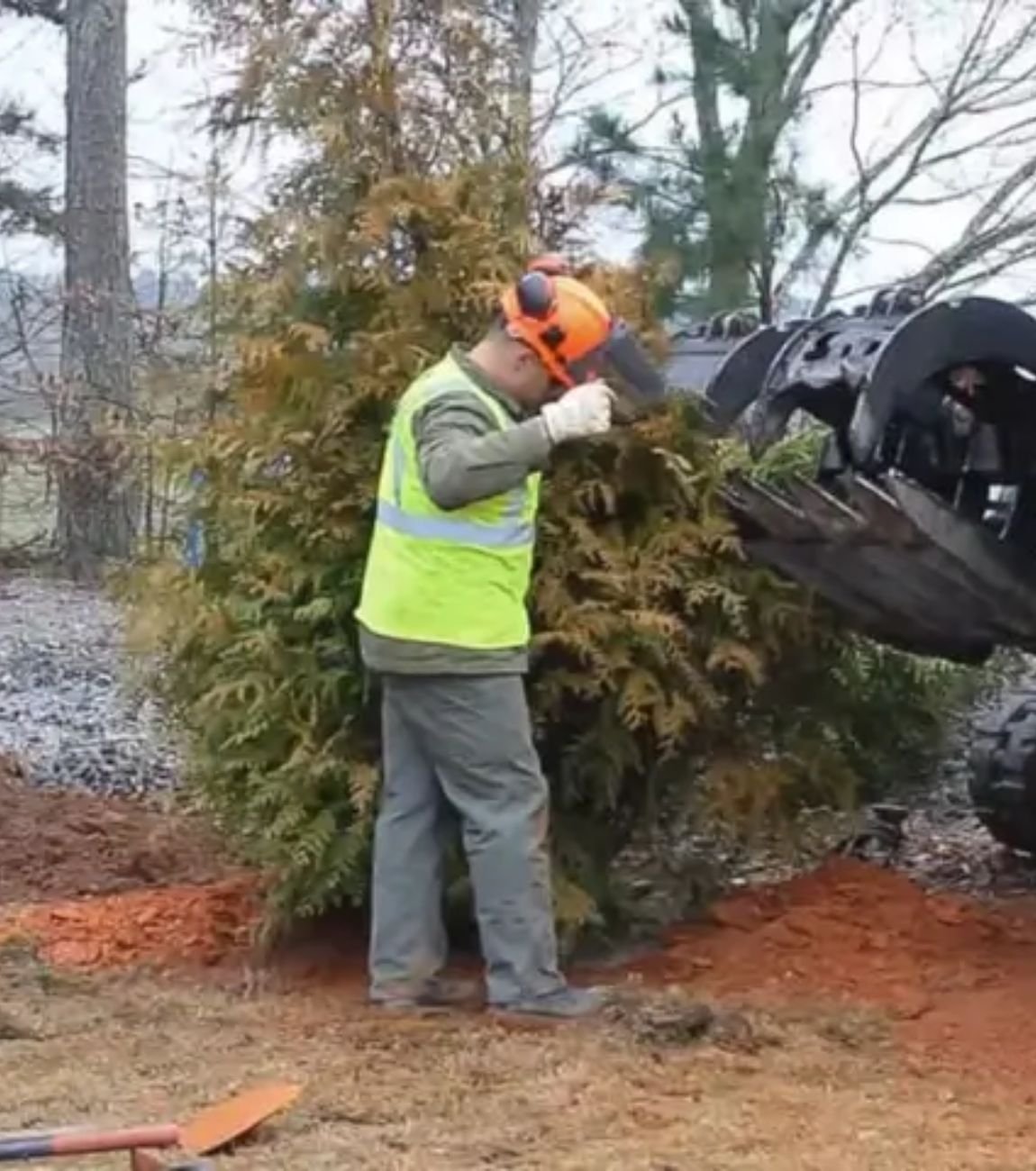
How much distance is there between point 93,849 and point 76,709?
3.67m

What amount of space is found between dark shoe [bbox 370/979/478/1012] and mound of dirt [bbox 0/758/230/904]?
1.55 meters

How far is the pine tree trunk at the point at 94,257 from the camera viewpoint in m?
20.4

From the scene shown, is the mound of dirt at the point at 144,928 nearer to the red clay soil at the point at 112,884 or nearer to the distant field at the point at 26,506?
the red clay soil at the point at 112,884

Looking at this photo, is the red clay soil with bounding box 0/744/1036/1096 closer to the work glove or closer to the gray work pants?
the gray work pants

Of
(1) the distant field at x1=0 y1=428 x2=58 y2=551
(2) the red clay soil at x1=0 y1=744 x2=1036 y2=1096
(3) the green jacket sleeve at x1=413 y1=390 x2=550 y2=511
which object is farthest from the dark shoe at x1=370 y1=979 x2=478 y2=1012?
(1) the distant field at x1=0 y1=428 x2=58 y2=551

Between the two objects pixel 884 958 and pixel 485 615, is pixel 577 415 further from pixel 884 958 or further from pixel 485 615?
pixel 884 958

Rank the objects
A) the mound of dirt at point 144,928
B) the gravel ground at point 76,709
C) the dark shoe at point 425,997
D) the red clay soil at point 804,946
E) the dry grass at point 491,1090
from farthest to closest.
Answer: the gravel ground at point 76,709, the mound of dirt at point 144,928, the dark shoe at point 425,997, the red clay soil at point 804,946, the dry grass at point 491,1090

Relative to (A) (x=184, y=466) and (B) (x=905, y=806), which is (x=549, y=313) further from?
(B) (x=905, y=806)

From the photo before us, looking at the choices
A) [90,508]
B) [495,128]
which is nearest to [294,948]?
[495,128]

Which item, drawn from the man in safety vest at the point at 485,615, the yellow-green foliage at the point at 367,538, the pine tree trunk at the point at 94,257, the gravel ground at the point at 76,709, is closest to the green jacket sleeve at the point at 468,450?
the man in safety vest at the point at 485,615

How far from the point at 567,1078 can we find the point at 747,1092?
41 centimetres

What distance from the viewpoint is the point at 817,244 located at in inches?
735

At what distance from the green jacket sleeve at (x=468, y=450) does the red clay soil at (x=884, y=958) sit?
1515 millimetres

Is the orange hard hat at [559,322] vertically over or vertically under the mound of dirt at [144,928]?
over
